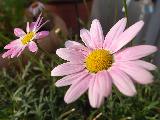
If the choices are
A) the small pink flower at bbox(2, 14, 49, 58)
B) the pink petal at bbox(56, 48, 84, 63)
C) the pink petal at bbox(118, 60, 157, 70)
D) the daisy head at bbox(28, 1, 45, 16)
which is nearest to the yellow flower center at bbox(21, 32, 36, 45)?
the small pink flower at bbox(2, 14, 49, 58)

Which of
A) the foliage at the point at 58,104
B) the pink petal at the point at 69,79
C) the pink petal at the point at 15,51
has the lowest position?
the foliage at the point at 58,104

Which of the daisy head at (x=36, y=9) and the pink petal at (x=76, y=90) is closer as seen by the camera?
the pink petal at (x=76, y=90)

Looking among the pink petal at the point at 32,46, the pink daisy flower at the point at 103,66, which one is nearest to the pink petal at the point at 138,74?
the pink daisy flower at the point at 103,66

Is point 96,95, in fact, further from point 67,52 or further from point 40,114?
point 40,114

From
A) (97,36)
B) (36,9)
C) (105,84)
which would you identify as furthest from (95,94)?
(36,9)

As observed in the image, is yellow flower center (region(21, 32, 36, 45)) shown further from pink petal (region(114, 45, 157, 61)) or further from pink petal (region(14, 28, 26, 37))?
pink petal (region(114, 45, 157, 61))

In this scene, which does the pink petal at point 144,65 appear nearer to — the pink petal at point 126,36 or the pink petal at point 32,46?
the pink petal at point 126,36

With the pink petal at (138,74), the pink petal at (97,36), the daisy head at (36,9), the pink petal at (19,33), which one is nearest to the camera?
the pink petal at (138,74)
